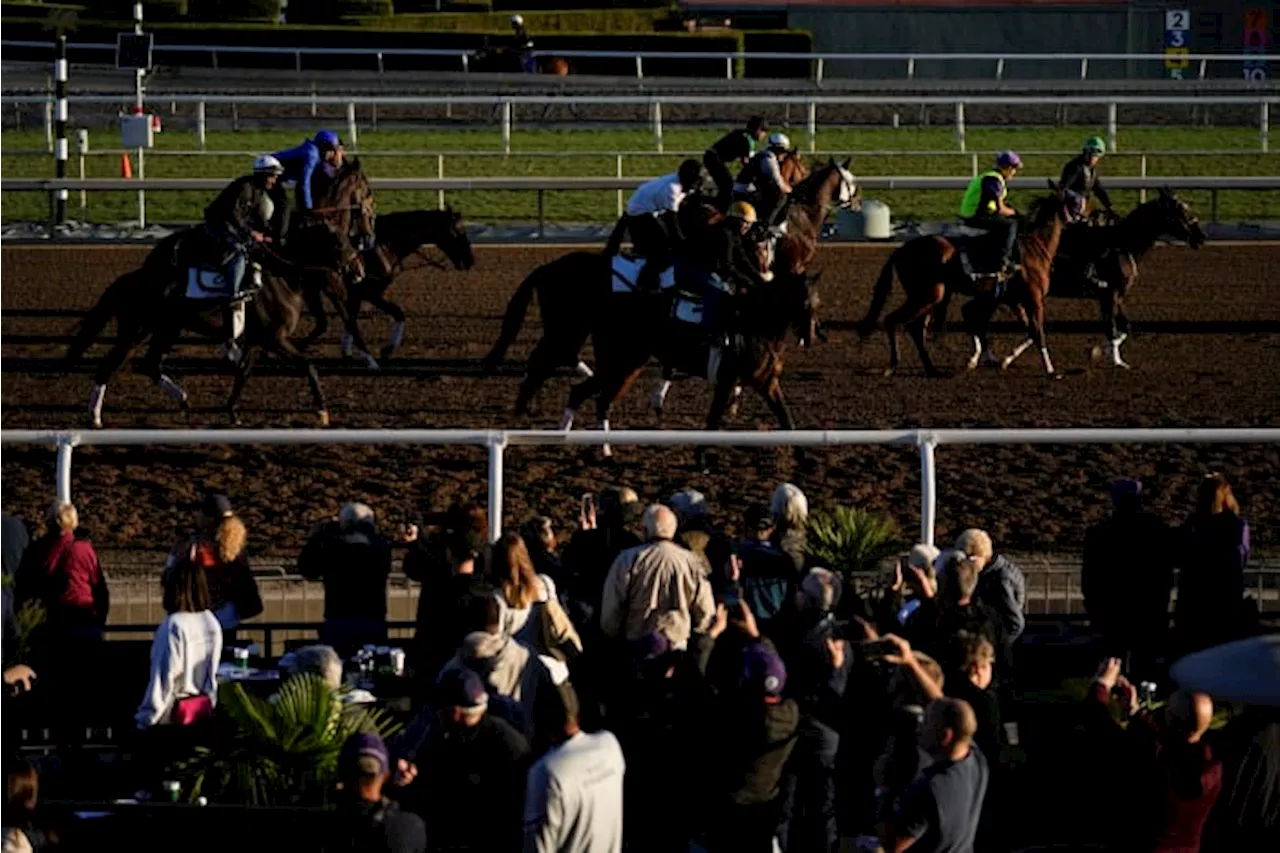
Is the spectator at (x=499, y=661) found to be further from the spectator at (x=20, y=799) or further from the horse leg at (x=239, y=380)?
the horse leg at (x=239, y=380)

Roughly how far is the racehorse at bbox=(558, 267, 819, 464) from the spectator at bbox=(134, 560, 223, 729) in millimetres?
5810

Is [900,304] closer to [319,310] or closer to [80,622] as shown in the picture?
[319,310]

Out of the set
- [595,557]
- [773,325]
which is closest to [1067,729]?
[595,557]

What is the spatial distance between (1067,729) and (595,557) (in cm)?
176

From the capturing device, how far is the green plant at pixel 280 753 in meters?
7.77

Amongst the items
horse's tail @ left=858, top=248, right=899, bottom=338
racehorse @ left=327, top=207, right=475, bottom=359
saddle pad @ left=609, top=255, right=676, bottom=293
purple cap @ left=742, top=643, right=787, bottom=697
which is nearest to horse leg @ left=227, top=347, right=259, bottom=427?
racehorse @ left=327, top=207, right=475, bottom=359

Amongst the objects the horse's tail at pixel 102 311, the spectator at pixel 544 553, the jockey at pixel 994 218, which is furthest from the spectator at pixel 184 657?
the jockey at pixel 994 218

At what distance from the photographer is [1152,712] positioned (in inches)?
334

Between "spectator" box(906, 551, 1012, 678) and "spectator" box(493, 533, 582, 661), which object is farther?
"spectator" box(493, 533, 582, 661)

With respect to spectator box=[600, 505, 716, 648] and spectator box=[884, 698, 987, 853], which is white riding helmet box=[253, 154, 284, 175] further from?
spectator box=[884, 698, 987, 853]

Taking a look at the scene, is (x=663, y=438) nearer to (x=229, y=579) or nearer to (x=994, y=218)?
(x=229, y=579)

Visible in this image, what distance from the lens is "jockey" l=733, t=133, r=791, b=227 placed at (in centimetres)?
1642

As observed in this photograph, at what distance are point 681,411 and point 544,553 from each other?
6.34 metres

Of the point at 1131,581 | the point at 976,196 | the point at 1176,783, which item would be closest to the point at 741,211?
the point at 976,196
